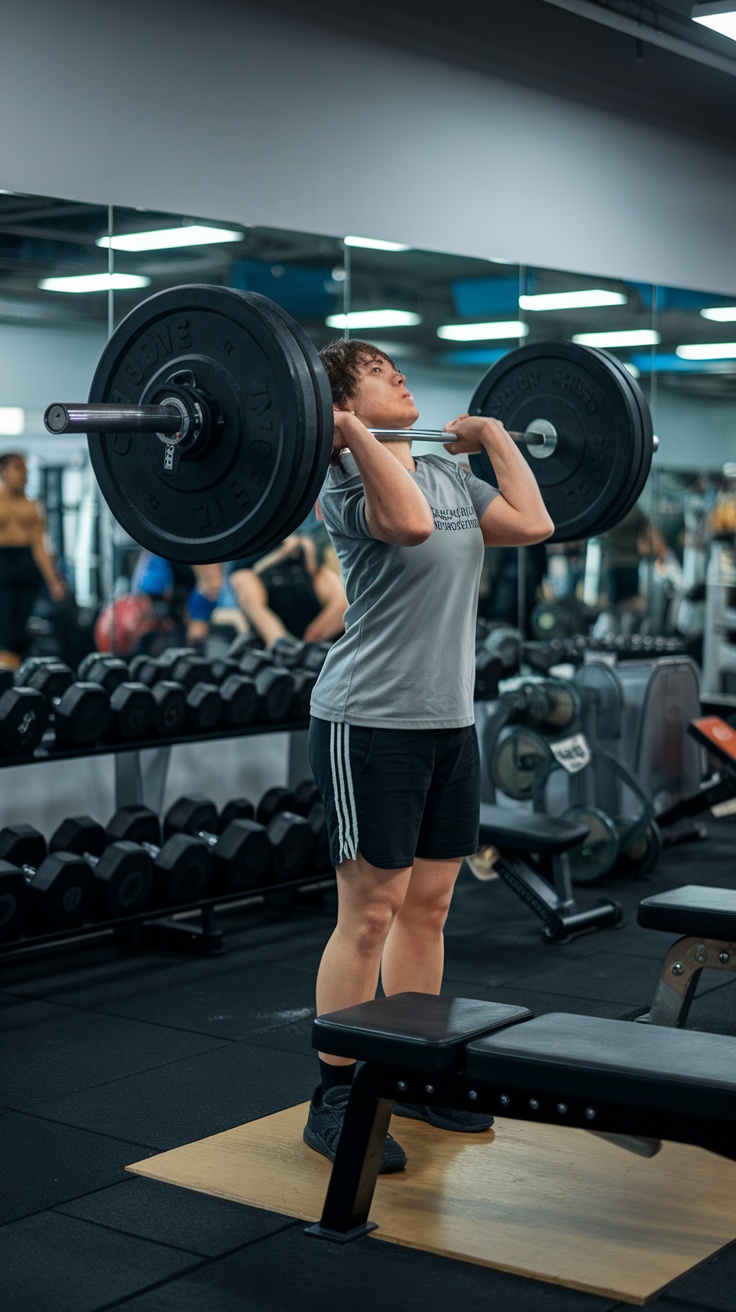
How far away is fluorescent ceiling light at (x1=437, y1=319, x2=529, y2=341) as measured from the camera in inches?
216

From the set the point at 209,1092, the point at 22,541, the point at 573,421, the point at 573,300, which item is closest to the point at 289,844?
the point at 209,1092

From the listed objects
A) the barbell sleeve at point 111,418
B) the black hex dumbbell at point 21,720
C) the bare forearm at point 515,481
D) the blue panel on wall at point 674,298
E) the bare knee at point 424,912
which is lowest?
the bare knee at point 424,912

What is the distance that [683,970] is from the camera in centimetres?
294

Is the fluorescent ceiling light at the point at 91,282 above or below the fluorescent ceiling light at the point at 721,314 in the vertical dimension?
below

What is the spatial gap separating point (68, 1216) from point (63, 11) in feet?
10.5

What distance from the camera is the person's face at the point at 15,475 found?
17.2 ft

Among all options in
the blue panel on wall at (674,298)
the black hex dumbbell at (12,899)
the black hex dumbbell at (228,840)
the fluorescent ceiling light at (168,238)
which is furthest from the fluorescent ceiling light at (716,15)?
the black hex dumbbell at (12,899)

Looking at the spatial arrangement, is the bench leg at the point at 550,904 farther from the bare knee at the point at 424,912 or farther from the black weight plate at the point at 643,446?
the bare knee at the point at 424,912

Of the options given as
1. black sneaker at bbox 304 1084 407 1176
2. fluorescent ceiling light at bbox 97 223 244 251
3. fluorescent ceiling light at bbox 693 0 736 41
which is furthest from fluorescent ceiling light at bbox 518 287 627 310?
black sneaker at bbox 304 1084 407 1176

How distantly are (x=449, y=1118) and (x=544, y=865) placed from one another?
5.54ft

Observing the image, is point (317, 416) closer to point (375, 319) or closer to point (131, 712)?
point (131, 712)

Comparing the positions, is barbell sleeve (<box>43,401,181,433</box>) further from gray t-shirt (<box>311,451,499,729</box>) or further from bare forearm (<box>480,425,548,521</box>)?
bare forearm (<box>480,425,548,521</box>)

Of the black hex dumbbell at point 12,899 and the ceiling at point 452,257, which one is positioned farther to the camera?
the ceiling at point 452,257

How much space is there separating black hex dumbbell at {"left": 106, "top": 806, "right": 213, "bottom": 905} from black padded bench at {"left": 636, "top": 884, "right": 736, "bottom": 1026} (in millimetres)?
1445
